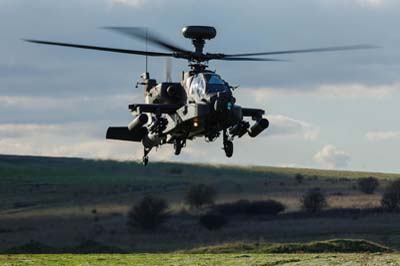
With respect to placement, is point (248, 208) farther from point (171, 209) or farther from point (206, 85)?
point (206, 85)

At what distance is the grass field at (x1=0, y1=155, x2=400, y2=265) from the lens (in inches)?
4149

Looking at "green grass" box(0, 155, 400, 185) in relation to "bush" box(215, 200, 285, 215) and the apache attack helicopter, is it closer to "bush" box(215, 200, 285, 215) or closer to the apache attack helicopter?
"bush" box(215, 200, 285, 215)

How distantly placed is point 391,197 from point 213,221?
26888 mm

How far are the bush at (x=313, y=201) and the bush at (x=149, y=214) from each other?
1374 centimetres

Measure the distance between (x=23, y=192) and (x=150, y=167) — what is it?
46.7ft

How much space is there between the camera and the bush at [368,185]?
5394 inches

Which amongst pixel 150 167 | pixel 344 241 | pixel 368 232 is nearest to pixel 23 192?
pixel 150 167

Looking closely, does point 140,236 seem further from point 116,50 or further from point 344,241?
point 116,50

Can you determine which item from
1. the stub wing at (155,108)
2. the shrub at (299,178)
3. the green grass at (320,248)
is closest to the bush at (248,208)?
the green grass at (320,248)

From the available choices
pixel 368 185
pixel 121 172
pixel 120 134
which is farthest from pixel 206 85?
pixel 368 185

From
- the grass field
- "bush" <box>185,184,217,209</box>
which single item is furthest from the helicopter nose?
"bush" <box>185,184,217,209</box>

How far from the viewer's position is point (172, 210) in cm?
11900

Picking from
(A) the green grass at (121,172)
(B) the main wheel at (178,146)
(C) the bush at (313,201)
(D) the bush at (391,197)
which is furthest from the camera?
(D) the bush at (391,197)

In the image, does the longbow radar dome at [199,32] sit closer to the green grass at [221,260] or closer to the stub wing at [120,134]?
the stub wing at [120,134]
